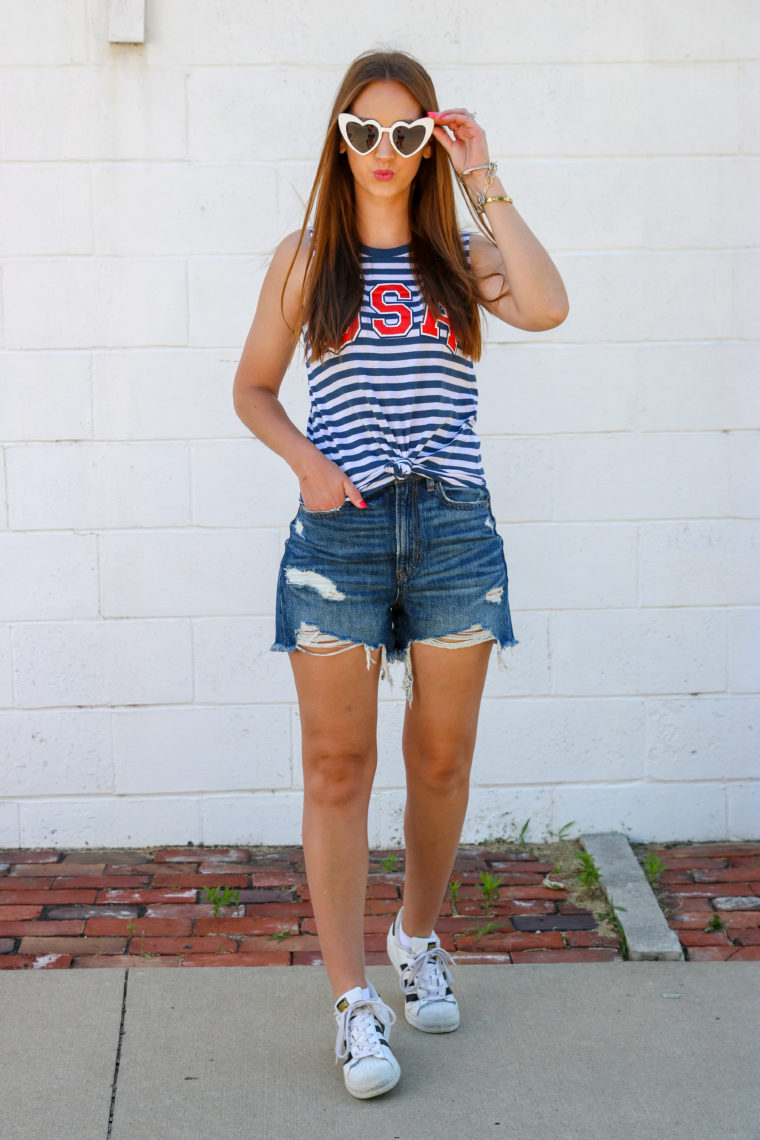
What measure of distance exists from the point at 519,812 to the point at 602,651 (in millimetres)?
562

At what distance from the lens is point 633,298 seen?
142 inches

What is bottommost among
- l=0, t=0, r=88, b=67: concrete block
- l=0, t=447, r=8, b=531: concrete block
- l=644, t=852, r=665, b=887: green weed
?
l=644, t=852, r=665, b=887: green weed

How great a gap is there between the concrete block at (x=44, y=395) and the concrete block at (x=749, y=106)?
202cm

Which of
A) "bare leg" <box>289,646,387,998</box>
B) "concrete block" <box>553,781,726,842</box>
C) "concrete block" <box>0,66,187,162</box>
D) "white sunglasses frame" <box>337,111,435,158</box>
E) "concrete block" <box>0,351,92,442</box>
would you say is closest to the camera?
"white sunglasses frame" <box>337,111,435,158</box>

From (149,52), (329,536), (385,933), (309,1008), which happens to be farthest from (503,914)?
(149,52)

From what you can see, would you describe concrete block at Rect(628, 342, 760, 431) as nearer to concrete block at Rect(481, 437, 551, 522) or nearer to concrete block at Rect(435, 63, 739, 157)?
concrete block at Rect(481, 437, 551, 522)

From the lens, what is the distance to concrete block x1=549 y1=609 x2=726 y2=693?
3736 mm

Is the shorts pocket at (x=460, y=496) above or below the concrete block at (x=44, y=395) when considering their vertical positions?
below

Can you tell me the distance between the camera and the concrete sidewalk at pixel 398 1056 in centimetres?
230

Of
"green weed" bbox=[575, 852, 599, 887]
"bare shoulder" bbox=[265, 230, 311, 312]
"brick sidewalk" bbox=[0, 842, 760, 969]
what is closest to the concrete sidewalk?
"brick sidewalk" bbox=[0, 842, 760, 969]

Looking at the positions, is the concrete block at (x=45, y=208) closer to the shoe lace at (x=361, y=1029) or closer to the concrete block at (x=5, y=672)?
the concrete block at (x=5, y=672)

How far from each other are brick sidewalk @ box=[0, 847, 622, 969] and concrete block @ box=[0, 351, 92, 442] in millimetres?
1288

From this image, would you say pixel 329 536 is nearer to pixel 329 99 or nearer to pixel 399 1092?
pixel 399 1092

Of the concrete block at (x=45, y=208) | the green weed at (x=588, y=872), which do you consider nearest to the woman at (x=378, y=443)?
the green weed at (x=588, y=872)
